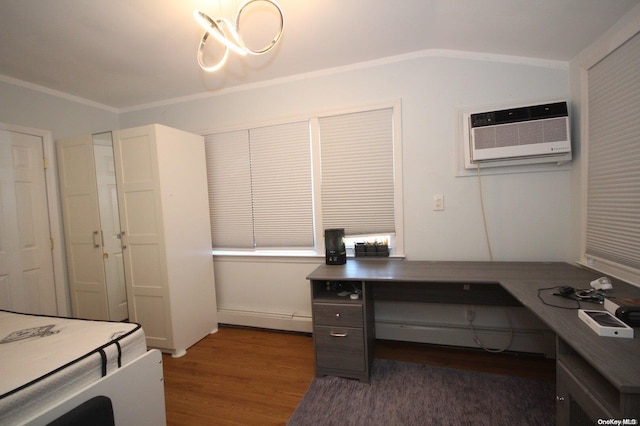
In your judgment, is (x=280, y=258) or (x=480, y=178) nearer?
(x=480, y=178)

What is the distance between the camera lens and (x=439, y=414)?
161 centimetres

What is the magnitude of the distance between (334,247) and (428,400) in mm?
1239

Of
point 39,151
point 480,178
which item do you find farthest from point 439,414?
point 39,151

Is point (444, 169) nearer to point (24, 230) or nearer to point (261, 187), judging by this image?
point (261, 187)

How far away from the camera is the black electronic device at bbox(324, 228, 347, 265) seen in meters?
2.26

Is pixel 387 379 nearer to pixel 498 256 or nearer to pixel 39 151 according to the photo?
pixel 498 256

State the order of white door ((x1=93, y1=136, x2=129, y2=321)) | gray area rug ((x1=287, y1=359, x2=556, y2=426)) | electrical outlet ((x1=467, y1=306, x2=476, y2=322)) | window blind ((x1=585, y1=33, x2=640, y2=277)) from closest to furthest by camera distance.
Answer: window blind ((x1=585, y1=33, x2=640, y2=277)) → gray area rug ((x1=287, y1=359, x2=556, y2=426)) → electrical outlet ((x1=467, y1=306, x2=476, y2=322)) → white door ((x1=93, y1=136, x2=129, y2=321))

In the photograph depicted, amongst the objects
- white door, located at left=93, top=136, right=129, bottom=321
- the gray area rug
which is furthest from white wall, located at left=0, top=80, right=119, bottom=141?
the gray area rug

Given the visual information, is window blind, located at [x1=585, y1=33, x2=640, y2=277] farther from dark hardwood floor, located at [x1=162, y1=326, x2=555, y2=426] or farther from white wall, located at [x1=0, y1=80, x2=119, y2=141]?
white wall, located at [x1=0, y1=80, x2=119, y2=141]

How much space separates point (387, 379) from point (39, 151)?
12.7ft

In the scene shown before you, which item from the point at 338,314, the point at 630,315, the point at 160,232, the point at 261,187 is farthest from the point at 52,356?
the point at 630,315

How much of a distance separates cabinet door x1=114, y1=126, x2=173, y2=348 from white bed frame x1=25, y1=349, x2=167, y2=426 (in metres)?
1.15

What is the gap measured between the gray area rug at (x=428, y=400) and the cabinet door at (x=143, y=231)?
1.53 meters

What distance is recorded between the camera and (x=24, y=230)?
2484 millimetres
